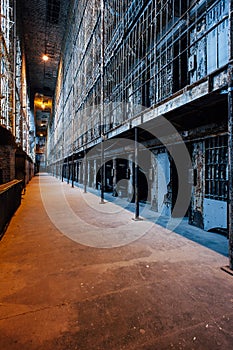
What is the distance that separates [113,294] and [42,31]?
20760mm

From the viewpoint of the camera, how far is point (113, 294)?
185cm

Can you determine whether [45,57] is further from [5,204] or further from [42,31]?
[5,204]

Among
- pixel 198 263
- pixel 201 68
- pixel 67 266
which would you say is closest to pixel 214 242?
pixel 198 263

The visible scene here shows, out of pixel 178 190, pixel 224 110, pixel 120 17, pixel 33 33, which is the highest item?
pixel 33 33

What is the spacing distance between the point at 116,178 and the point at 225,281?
6573 mm

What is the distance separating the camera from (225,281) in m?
2.10

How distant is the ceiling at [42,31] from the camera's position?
536 inches

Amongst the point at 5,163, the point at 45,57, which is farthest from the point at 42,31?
the point at 5,163

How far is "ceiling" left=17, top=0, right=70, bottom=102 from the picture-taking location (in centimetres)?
1362

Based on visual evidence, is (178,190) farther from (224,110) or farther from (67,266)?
(67,266)

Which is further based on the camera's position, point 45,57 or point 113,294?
point 45,57

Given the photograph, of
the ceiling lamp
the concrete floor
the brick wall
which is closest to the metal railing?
the concrete floor

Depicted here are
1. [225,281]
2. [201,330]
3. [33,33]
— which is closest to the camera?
[201,330]

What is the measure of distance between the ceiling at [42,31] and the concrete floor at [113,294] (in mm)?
15440
